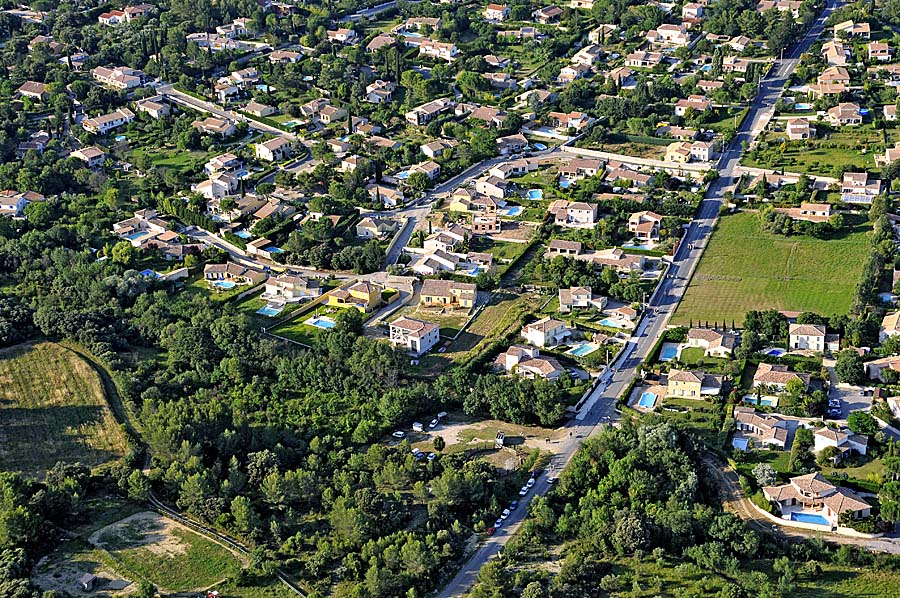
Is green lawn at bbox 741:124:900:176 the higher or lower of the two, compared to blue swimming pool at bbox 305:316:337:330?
higher

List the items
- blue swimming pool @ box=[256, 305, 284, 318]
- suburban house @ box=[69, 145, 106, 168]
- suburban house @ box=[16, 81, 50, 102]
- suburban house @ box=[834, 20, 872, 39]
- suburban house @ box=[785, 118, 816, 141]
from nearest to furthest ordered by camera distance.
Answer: blue swimming pool @ box=[256, 305, 284, 318] → suburban house @ box=[785, 118, 816, 141] → suburban house @ box=[69, 145, 106, 168] → suburban house @ box=[16, 81, 50, 102] → suburban house @ box=[834, 20, 872, 39]

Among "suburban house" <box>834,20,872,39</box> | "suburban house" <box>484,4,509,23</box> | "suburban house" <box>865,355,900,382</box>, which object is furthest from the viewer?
"suburban house" <box>484,4,509,23</box>

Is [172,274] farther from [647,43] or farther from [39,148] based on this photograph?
[647,43]

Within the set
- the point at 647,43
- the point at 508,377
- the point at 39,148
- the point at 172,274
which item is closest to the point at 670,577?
the point at 508,377

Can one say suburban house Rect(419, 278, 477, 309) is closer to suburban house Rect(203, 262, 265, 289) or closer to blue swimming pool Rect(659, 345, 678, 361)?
suburban house Rect(203, 262, 265, 289)

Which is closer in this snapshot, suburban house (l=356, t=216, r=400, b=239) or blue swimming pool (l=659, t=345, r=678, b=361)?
blue swimming pool (l=659, t=345, r=678, b=361)

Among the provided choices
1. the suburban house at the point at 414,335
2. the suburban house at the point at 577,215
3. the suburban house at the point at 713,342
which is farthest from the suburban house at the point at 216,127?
the suburban house at the point at 713,342

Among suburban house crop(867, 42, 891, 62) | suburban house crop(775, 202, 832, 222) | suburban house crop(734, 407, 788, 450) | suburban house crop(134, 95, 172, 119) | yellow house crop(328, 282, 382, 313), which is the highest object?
suburban house crop(867, 42, 891, 62)

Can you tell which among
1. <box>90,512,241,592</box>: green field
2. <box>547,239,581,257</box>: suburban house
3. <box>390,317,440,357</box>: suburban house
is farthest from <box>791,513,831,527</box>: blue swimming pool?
<box>547,239,581,257</box>: suburban house
